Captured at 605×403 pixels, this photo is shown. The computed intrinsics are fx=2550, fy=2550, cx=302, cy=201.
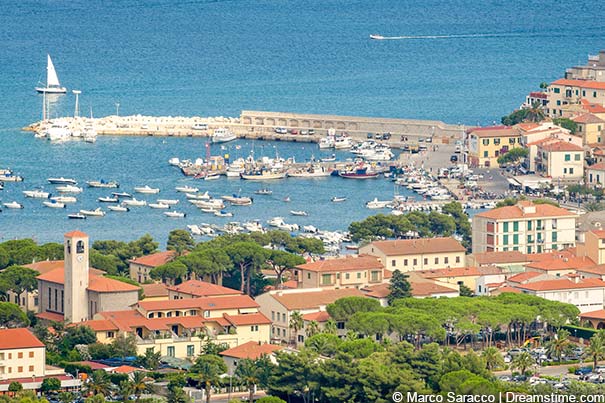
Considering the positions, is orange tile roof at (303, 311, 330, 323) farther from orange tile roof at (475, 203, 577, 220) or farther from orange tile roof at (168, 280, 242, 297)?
orange tile roof at (475, 203, 577, 220)

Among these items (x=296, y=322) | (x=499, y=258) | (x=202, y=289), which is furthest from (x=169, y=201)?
(x=296, y=322)

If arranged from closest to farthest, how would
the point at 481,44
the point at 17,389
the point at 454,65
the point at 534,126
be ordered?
the point at 17,389
the point at 534,126
the point at 454,65
the point at 481,44

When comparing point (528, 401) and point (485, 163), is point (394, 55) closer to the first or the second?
point (485, 163)

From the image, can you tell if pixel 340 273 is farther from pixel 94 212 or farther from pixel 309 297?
pixel 94 212

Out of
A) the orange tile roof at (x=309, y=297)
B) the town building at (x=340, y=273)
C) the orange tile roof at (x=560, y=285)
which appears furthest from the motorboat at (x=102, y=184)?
the orange tile roof at (x=560, y=285)

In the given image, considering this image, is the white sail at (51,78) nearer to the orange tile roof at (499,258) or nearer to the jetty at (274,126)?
the jetty at (274,126)

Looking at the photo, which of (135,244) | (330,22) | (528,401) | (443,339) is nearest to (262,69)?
(330,22)
